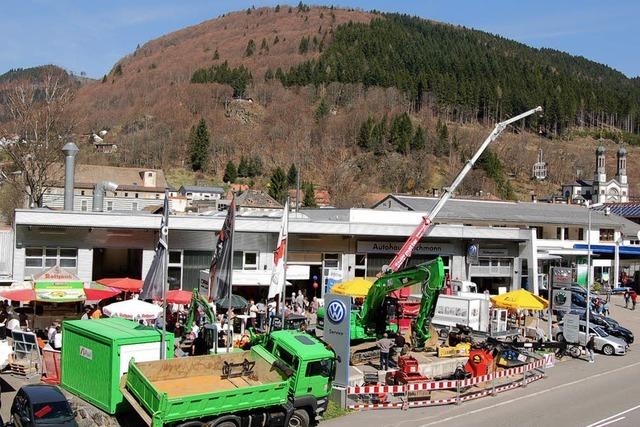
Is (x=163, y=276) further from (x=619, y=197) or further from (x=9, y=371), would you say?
(x=619, y=197)

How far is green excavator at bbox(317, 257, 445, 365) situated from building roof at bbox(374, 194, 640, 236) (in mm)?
26608

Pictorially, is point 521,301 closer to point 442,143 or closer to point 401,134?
point 401,134

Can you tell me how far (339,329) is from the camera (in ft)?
62.3

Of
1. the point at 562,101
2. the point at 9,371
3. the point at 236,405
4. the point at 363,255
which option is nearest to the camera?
the point at 236,405

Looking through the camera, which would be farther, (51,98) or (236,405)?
(51,98)

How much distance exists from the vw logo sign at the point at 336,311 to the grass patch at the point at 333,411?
2.49 meters

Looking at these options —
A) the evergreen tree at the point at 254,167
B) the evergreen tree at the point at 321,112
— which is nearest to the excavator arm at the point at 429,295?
the evergreen tree at the point at 254,167

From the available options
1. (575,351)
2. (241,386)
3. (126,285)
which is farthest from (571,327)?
(126,285)

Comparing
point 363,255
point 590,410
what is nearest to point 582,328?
point 590,410

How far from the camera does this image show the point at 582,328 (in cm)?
2866

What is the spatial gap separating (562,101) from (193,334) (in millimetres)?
181570

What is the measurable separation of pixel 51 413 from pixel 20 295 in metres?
11.5

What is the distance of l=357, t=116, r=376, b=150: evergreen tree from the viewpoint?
15095cm

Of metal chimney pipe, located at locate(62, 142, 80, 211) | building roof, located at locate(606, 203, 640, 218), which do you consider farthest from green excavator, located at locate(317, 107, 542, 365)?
building roof, located at locate(606, 203, 640, 218)
